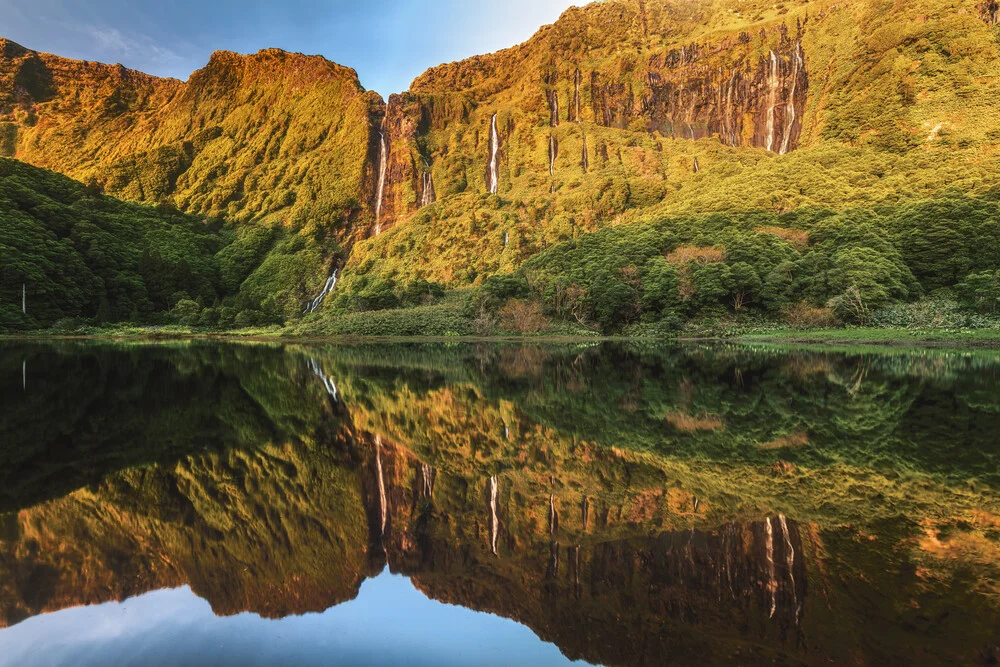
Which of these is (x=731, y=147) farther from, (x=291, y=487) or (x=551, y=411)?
(x=291, y=487)

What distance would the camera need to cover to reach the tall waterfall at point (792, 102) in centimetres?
10150

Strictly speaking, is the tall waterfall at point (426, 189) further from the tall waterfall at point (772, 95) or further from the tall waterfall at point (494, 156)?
the tall waterfall at point (772, 95)

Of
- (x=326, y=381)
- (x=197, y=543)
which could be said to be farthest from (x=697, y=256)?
(x=197, y=543)

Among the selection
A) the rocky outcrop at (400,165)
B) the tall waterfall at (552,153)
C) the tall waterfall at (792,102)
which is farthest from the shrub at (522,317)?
the tall waterfall at (792,102)

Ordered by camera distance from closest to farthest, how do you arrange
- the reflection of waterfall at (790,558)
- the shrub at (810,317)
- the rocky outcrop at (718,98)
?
1. the reflection of waterfall at (790,558)
2. the shrub at (810,317)
3. the rocky outcrop at (718,98)

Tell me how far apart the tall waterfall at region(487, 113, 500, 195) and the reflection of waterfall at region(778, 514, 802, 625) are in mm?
104801

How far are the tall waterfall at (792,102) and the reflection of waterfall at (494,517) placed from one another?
114 m

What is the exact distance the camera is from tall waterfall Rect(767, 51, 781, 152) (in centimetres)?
10294

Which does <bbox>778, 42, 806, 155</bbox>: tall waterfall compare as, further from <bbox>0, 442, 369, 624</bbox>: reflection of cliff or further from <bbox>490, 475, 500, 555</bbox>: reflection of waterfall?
<bbox>0, 442, 369, 624</bbox>: reflection of cliff

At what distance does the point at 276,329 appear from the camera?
72625mm

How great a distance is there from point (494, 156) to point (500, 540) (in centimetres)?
11532

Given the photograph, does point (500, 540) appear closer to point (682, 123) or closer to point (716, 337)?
point (716, 337)

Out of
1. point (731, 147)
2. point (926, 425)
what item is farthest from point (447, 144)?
point (926, 425)

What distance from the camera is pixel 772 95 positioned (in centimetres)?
10312
